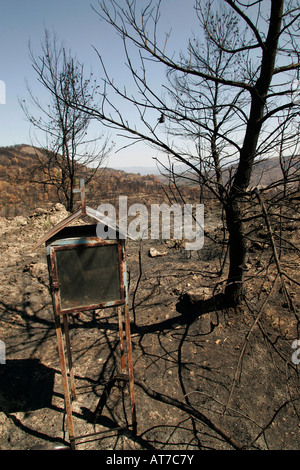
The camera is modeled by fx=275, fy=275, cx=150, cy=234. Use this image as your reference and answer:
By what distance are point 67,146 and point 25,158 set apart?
2080cm

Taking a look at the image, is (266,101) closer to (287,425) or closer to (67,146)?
(287,425)

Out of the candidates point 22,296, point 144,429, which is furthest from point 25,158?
point 144,429

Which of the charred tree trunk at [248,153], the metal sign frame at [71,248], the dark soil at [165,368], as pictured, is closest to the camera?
the metal sign frame at [71,248]

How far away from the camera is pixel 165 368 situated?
343 cm

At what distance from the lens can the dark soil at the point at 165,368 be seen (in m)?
2.56

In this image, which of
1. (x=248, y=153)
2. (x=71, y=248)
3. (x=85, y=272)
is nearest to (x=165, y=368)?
(x=85, y=272)

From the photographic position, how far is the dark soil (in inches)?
101

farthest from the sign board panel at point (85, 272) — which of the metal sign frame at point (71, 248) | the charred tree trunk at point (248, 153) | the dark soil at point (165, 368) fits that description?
the charred tree trunk at point (248, 153)

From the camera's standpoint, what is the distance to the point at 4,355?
12.5ft

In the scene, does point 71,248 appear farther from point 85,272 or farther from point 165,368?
point 165,368

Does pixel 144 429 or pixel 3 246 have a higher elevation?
pixel 3 246

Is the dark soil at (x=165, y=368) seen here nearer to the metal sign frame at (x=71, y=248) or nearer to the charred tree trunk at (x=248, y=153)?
the charred tree trunk at (x=248, y=153)

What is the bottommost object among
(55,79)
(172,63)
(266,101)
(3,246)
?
(3,246)

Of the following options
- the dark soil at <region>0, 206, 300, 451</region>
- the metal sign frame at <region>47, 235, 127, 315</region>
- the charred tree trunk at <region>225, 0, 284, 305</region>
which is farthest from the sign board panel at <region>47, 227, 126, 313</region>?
the charred tree trunk at <region>225, 0, 284, 305</region>
